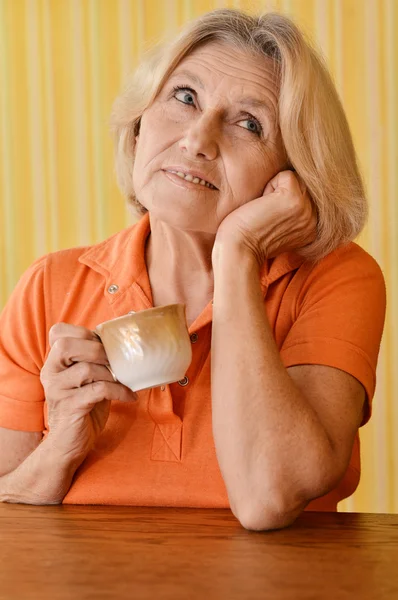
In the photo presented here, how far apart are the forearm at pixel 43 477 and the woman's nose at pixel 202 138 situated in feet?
1.79

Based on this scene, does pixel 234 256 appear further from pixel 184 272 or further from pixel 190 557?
pixel 190 557

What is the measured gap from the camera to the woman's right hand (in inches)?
52.7

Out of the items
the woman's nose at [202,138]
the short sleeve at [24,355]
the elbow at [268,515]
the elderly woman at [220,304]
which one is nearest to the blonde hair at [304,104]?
the elderly woman at [220,304]

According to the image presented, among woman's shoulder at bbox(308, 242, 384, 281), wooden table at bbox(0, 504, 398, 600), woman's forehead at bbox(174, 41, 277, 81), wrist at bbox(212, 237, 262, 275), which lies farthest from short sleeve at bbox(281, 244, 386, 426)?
woman's forehead at bbox(174, 41, 277, 81)

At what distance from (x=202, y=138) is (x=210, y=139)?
0.02 meters

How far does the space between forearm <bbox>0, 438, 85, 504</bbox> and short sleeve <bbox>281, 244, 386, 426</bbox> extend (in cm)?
40

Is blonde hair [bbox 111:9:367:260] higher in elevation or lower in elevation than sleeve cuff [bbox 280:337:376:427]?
higher

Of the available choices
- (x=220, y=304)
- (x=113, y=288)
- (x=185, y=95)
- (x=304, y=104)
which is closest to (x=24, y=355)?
(x=113, y=288)

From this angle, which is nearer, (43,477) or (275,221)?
(43,477)

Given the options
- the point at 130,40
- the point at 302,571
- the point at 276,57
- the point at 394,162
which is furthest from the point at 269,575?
the point at 130,40

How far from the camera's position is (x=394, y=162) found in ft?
9.98

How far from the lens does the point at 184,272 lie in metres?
1.71

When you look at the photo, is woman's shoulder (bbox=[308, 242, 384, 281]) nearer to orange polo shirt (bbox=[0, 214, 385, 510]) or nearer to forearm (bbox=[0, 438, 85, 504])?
orange polo shirt (bbox=[0, 214, 385, 510])

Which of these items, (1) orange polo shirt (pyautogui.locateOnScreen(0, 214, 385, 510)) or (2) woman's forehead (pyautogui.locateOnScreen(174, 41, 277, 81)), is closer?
(1) orange polo shirt (pyautogui.locateOnScreen(0, 214, 385, 510))
